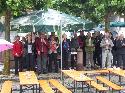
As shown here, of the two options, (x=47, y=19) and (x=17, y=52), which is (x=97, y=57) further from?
(x=17, y=52)

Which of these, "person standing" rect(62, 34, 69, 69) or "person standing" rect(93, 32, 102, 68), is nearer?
"person standing" rect(62, 34, 69, 69)

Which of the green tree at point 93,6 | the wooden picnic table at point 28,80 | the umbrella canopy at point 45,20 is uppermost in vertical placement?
the green tree at point 93,6

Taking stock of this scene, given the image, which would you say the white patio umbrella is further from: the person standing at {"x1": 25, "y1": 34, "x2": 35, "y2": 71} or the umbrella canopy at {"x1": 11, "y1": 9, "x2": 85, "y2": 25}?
the person standing at {"x1": 25, "y1": 34, "x2": 35, "y2": 71}

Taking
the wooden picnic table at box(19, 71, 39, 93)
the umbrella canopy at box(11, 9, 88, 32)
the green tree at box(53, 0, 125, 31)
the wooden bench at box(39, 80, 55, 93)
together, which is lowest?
the wooden bench at box(39, 80, 55, 93)

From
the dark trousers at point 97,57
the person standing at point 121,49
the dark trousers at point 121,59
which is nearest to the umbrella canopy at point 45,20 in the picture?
the person standing at point 121,49

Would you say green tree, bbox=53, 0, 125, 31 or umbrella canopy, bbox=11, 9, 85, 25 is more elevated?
green tree, bbox=53, 0, 125, 31

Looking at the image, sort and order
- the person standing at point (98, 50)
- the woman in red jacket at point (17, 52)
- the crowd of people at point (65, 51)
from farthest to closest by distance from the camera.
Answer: the person standing at point (98, 50), the crowd of people at point (65, 51), the woman in red jacket at point (17, 52)

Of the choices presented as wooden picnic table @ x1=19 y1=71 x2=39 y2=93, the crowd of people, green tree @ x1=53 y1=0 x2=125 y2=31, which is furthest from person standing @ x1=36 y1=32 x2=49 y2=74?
green tree @ x1=53 y1=0 x2=125 y2=31

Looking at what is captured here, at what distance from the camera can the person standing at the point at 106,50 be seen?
2286 cm

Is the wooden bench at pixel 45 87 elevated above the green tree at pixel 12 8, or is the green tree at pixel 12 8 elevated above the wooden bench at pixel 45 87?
the green tree at pixel 12 8

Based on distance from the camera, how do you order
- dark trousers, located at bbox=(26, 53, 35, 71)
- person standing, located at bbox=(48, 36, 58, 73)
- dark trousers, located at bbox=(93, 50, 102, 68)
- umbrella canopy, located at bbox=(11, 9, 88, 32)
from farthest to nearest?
dark trousers, located at bbox=(93, 50, 102, 68), dark trousers, located at bbox=(26, 53, 35, 71), person standing, located at bbox=(48, 36, 58, 73), umbrella canopy, located at bbox=(11, 9, 88, 32)

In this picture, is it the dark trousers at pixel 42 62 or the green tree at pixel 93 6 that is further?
the green tree at pixel 93 6

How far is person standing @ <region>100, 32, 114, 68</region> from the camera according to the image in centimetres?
2286

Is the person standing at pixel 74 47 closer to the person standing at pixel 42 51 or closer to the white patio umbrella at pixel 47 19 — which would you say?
the white patio umbrella at pixel 47 19
